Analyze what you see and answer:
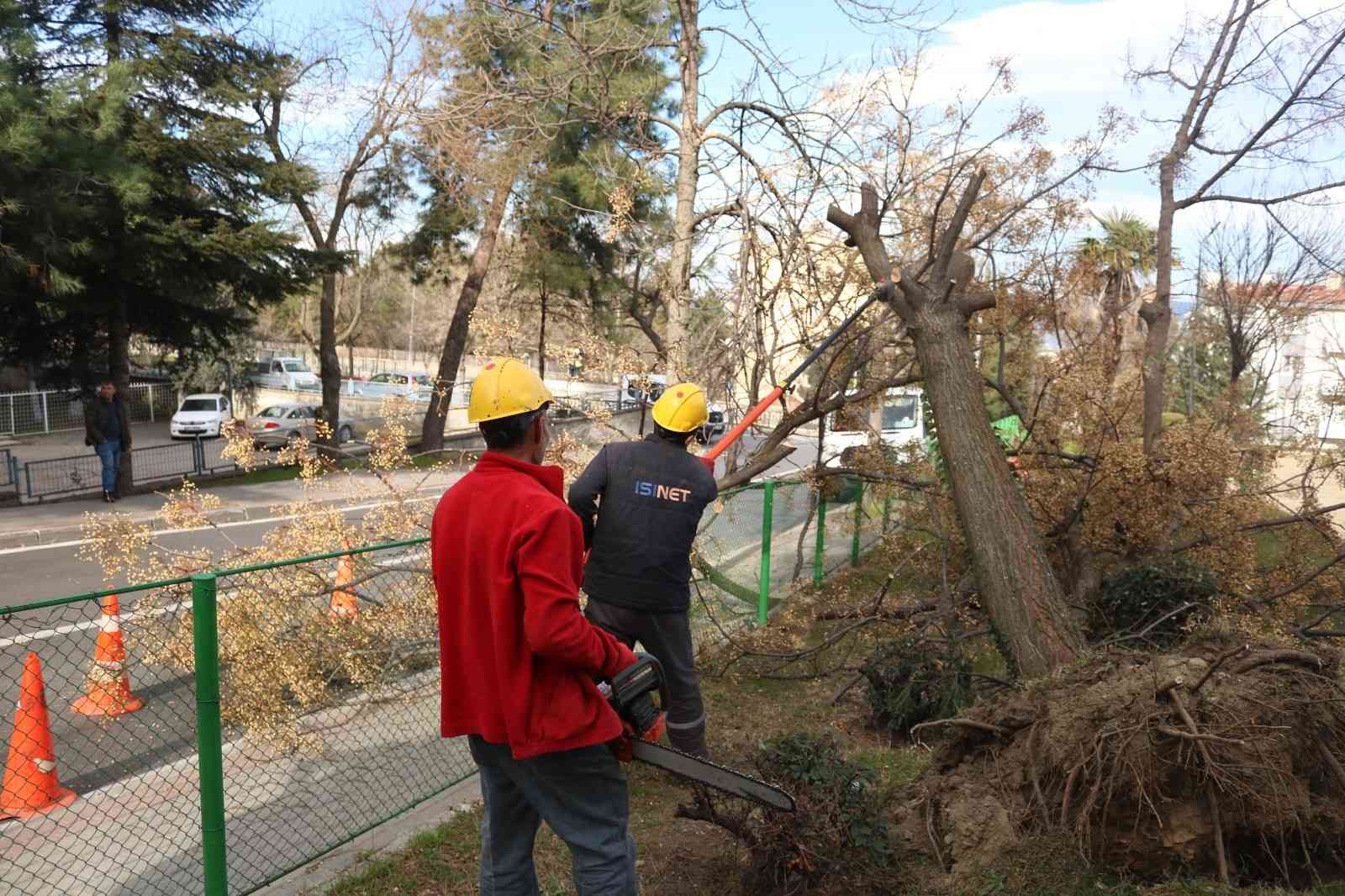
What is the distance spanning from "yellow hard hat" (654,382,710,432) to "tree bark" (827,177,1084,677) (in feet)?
4.41

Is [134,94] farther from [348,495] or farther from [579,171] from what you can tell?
[348,495]

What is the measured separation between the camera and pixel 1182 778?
10.4ft

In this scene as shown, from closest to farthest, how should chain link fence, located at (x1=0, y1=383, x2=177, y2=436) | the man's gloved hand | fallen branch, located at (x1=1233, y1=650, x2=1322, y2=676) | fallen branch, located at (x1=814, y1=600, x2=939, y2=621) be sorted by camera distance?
the man's gloved hand < fallen branch, located at (x1=1233, y1=650, x2=1322, y2=676) < fallen branch, located at (x1=814, y1=600, x2=939, y2=621) < chain link fence, located at (x1=0, y1=383, x2=177, y2=436)

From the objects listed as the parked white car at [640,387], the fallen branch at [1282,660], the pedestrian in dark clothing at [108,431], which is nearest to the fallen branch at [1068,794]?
the fallen branch at [1282,660]

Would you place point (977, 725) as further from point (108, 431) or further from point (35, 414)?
point (35, 414)

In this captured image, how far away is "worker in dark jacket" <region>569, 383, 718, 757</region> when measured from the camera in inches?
159

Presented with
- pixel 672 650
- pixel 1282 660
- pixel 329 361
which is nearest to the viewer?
pixel 1282 660

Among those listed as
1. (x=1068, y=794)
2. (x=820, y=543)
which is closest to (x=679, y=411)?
(x=1068, y=794)

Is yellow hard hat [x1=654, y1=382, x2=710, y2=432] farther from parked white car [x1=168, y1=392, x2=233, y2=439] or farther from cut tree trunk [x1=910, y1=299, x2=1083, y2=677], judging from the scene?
parked white car [x1=168, y1=392, x2=233, y2=439]

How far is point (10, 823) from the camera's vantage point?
13.5ft

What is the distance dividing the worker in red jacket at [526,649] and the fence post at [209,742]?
1.03 m

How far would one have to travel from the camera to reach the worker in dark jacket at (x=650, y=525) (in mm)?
4047

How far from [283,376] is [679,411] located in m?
39.8

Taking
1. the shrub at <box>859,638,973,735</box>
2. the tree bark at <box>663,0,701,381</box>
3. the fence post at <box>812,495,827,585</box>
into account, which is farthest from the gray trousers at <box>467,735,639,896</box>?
the fence post at <box>812,495,827,585</box>
